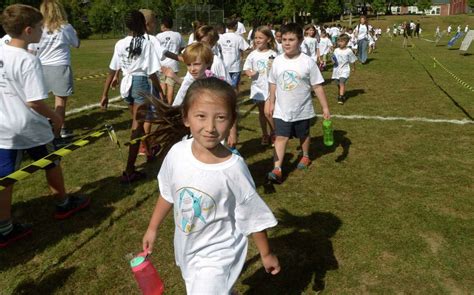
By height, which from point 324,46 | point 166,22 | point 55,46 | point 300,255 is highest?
point 166,22

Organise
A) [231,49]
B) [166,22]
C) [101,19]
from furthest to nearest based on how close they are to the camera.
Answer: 1. [101,19]
2. [166,22]
3. [231,49]

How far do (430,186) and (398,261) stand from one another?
6.47ft

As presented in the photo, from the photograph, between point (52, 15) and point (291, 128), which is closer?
point (291, 128)

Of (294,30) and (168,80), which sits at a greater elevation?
(294,30)

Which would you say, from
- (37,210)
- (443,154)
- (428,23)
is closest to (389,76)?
(443,154)

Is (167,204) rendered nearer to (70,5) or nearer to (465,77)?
(465,77)

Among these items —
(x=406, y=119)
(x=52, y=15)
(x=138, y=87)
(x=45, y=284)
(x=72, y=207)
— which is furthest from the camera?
(x=406, y=119)

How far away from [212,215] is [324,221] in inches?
100.0

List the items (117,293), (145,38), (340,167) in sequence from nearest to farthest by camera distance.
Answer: (117,293)
(145,38)
(340,167)

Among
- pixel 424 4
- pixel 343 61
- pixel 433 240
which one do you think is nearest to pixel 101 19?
pixel 343 61

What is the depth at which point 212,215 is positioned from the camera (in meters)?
2.27

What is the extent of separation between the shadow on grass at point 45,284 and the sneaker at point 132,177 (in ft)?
6.55

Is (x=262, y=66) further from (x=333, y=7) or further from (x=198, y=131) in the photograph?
(x=333, y=7)

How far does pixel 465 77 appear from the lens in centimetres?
1419
